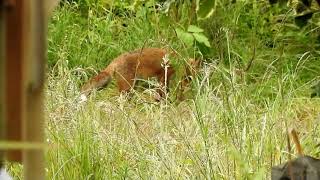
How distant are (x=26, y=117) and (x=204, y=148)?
2.59 meters

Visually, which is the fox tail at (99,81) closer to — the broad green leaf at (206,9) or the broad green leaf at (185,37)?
the broad green leaf at (185,37)

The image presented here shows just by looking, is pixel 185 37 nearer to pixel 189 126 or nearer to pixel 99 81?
pixel 99 81

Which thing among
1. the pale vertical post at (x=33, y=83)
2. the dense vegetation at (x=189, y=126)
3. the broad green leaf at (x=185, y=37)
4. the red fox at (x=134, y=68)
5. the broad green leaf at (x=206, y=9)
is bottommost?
the red fox at (x=134, y=68)

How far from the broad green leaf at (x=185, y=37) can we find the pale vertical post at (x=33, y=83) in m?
4.87

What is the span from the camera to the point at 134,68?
6.22 meters

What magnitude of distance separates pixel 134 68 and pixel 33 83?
5577mm

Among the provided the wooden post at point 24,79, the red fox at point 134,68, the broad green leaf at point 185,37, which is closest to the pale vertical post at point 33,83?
the wooden post at point 24,79

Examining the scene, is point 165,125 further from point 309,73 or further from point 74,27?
point 74,27

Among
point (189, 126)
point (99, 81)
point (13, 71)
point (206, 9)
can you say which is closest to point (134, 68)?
point (99, 81)

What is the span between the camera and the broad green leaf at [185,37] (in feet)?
18.2

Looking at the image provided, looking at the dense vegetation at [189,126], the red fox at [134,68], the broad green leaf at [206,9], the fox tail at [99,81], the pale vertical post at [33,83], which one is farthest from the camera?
the red fox at [134,68]

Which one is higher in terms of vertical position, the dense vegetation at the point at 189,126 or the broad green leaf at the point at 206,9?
the broad green leaf at the point at 206,9

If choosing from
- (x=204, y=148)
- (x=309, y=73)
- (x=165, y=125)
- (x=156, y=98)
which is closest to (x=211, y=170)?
(x=204, y=148)

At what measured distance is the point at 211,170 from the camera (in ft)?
10.0
